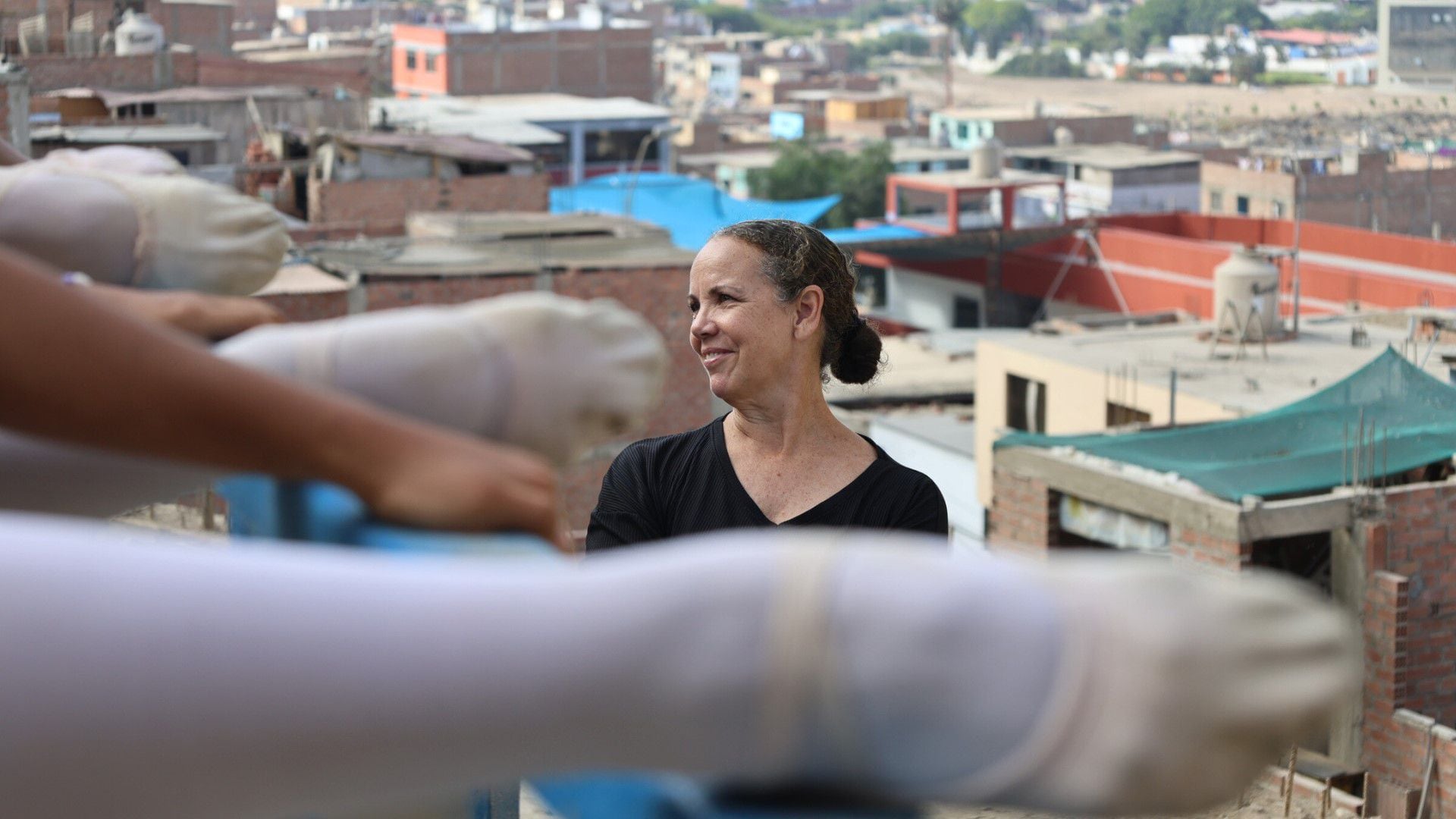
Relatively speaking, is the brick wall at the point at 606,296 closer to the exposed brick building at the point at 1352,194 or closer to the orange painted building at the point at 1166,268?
the orange painted building at the point at 1166,268

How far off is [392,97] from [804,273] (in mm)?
37876

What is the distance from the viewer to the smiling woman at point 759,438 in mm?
2809

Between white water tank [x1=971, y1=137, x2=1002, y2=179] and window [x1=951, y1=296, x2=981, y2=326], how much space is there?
8.06 ft

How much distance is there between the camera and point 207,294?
1.67 metres

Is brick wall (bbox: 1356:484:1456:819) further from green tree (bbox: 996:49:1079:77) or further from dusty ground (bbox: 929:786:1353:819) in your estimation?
green tree (bbox: 996:49:1079:77)

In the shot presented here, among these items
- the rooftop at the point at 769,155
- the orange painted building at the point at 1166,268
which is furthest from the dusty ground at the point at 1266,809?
the rooftop at the point at 769,155

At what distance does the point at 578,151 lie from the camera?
1521 inches

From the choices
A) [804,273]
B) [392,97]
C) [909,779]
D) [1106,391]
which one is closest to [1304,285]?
[1106,391]

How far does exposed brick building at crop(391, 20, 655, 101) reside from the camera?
161 feet

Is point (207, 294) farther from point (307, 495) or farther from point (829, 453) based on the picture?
point (829, 453)

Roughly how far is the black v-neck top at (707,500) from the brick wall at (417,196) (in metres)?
19.4

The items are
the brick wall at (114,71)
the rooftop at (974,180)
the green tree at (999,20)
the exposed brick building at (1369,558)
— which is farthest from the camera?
the green tree at (999,20)

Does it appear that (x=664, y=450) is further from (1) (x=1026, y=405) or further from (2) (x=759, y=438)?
(1) (x=1026, y=405)

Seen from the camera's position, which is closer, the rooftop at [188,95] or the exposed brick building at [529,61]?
the rooftop at [188,95]
